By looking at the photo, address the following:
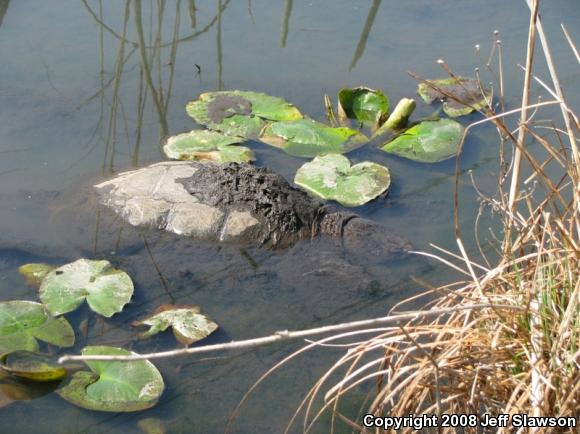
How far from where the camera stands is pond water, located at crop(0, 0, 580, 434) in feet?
10.5

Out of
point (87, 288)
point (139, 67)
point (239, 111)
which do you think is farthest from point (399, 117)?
point (87, 288)

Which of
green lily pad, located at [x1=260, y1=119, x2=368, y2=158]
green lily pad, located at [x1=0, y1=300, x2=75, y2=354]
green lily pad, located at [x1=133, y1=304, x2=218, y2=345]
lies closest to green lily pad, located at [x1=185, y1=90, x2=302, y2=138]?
green lily pad, located at [x1=260, y1=119, x2=368, y2=158]

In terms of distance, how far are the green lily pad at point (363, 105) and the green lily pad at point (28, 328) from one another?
230cm

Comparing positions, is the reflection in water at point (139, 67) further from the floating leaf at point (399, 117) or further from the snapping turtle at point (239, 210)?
the floating leaf at point (399, 117)

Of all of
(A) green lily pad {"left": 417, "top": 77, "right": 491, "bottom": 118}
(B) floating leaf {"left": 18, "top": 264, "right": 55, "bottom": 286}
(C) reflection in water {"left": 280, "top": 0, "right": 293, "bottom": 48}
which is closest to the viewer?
(B) floating leaf {"left": 18, "top": 264, "right": 55, "bottom": 286}

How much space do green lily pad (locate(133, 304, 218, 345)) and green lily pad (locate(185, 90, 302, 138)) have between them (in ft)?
5.19

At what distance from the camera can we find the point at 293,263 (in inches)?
152

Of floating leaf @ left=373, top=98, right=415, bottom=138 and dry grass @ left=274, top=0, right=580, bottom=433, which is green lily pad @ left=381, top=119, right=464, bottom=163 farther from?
dry grass @ left=274, top=0, right=580, bottom=433

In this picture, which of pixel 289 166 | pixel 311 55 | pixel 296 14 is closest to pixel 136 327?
pixel 289 166

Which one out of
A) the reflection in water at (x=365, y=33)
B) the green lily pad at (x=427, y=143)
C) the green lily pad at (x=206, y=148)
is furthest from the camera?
the reflection in water at (x=365, y=33)

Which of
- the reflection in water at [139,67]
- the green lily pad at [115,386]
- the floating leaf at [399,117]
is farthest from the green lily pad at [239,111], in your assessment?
the green lily pad at [115,386]

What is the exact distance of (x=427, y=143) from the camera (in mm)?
4652

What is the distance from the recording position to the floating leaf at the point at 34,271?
11.8 ft

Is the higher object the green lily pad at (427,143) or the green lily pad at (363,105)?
the green lily pad at (363,105)
